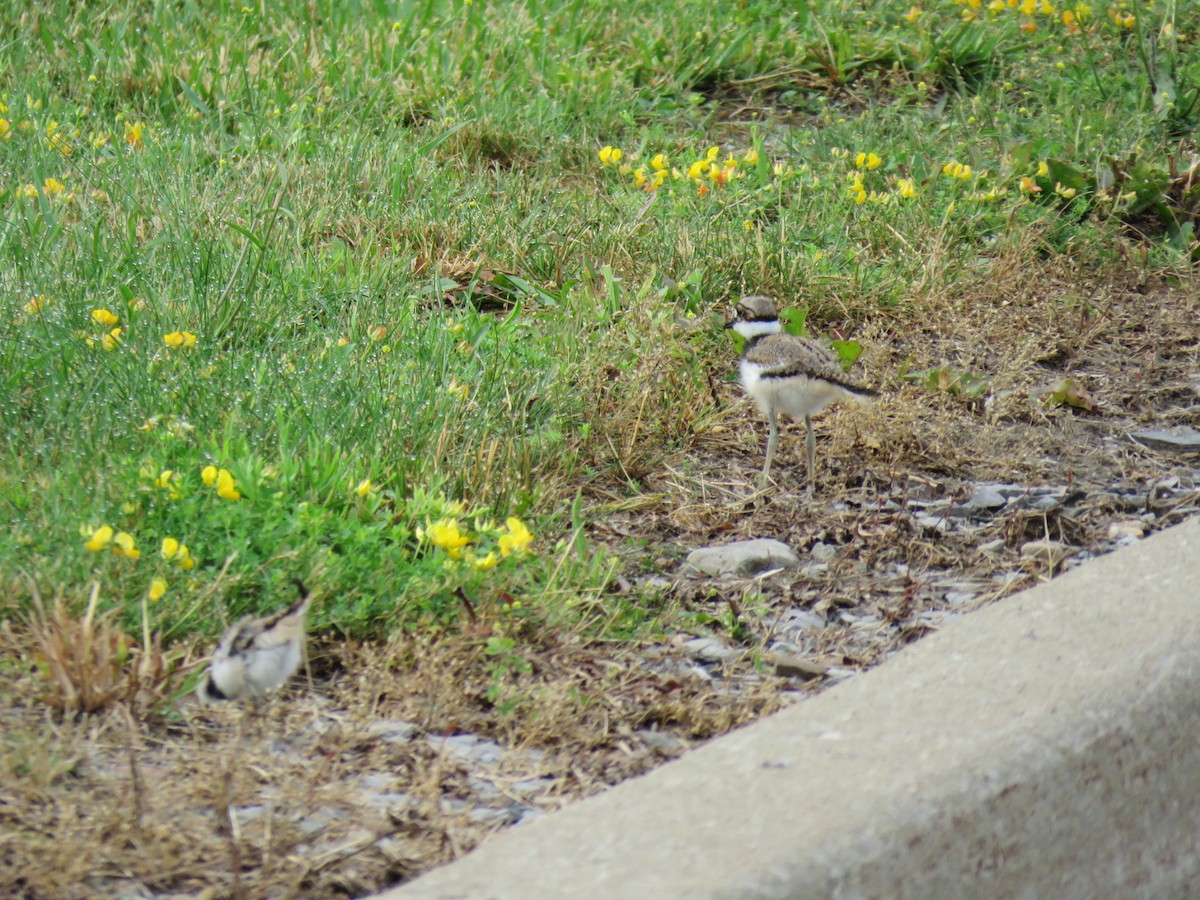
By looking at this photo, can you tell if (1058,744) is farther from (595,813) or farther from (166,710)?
(166,710)

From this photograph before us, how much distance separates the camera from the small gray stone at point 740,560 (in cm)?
371

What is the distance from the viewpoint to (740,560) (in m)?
3.71

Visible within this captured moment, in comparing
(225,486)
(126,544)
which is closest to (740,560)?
(225,486)

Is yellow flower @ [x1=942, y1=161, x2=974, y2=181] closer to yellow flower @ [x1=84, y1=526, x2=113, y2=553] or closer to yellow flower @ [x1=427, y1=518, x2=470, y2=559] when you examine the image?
yellow flower @ [x1=427, y1=518, x2=470, y2=559]

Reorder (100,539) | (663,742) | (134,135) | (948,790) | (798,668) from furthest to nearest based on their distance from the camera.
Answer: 1. (134,135)
2. (798,668)
3. (663,742)
4. (100,539)
5. (948,790)

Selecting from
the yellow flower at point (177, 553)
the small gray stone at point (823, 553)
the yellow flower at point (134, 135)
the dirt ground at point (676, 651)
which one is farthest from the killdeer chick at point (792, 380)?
the yellow flower at point (134, 135)

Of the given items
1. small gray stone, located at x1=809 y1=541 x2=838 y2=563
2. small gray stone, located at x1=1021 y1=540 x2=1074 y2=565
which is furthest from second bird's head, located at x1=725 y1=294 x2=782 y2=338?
small gray stone, located at x1=1021 y1=540 x2=1074 y2=565

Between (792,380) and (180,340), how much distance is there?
5.77 feet

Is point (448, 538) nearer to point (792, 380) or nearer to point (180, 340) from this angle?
point (180, 340)

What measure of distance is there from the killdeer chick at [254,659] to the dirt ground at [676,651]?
78mm

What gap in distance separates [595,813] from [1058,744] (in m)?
0.85

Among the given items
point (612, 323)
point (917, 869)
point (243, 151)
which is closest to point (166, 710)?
point (917, 869)

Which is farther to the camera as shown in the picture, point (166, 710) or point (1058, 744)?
point (166, 710)

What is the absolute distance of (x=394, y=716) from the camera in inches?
113
